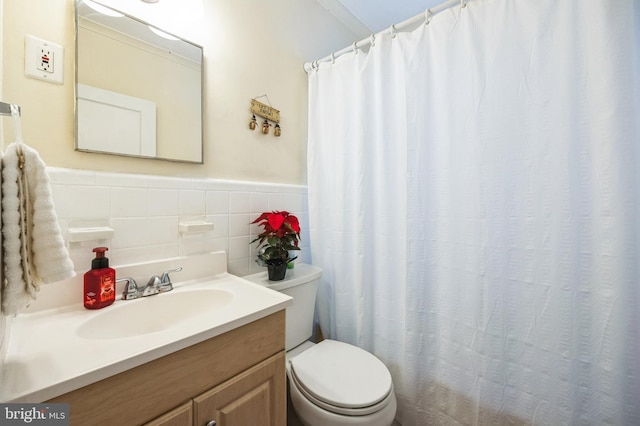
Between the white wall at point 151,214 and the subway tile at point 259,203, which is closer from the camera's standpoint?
the white wall at point 151,214

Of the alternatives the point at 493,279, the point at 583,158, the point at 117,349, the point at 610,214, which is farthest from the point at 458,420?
the point at 117,349

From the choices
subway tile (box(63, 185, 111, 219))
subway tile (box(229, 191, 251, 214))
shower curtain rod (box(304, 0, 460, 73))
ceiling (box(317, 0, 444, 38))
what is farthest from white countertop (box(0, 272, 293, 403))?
ceiling (box(317, 0, 444, 38))

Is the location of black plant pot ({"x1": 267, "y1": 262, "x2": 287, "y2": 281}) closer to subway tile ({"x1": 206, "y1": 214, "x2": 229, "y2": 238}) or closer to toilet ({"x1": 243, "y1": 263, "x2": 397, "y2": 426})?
toilet ({"x1": 243, "y1": 263, "x2": 397, "y2": 426})

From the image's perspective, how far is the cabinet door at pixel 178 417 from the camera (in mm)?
572

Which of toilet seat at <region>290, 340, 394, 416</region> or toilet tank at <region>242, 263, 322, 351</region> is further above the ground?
toilet tank at <region>242, 263, 322, 351</region>

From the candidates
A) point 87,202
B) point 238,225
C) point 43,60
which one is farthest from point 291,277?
point 43,60

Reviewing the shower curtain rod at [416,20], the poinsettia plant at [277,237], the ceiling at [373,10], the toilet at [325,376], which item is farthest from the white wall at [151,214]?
the ceiling at [373,10]

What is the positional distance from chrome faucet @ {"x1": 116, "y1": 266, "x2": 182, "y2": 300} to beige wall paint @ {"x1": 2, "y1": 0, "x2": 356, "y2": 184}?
0.39 metres

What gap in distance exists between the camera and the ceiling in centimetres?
164

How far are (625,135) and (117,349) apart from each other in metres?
1.41

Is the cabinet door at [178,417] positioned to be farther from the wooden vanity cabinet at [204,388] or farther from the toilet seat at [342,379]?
the toilet seat at [342,379]

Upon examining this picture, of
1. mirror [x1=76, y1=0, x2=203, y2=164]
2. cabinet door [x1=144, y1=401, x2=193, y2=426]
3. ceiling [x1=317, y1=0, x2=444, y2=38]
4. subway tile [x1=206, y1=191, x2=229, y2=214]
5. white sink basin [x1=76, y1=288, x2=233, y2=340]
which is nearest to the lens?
cabinet door [x1=144, y1=401, x2=193, y2=426]

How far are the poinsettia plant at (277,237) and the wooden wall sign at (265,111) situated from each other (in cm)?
51

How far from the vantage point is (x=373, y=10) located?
1731mm
